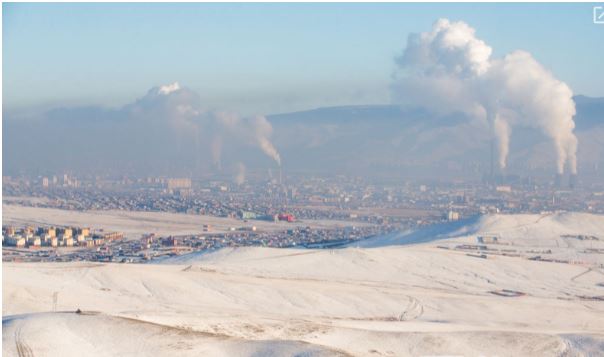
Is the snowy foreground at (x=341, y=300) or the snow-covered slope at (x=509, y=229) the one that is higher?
the snow-covered slope at (x=509, y=229)

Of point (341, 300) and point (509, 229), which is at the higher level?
point (509, 229)

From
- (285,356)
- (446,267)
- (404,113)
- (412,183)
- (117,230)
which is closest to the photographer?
(285,356)

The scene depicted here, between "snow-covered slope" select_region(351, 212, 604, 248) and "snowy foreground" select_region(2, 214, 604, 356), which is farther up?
"snow-covered slope" select_region(351, 212, 604, 248)

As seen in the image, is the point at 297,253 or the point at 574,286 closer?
the point at 574,286

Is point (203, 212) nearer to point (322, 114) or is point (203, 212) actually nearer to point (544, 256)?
point (544, 256)

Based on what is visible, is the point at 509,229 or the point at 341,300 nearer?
the point at 341,300

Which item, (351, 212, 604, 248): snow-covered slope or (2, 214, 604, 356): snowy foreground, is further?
(351, 212, 604, 248): snow-covered slope

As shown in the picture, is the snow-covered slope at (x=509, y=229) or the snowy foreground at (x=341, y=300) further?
the snow-covered slope at (x=509, y=229)

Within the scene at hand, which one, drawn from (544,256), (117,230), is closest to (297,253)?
(544,256)
